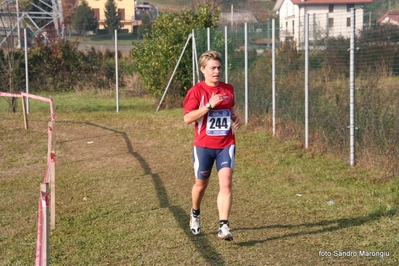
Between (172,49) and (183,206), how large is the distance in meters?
13.1

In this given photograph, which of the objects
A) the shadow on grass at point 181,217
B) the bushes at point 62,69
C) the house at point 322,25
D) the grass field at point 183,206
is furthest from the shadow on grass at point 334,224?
the bushes at point 62,69

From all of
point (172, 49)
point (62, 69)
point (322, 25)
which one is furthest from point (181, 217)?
point (62, 69)

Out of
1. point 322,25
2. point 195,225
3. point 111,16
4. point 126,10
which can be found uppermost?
point 126,10

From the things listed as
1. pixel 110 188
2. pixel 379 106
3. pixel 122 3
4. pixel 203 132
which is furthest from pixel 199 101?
pixel 122 3

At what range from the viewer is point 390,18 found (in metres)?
11.1

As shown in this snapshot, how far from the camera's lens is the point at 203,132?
712cm

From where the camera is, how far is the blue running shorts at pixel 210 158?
7.08m

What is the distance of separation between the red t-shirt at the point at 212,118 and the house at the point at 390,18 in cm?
470

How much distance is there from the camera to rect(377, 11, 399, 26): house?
1081cm

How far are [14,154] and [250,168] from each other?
17.8 feet

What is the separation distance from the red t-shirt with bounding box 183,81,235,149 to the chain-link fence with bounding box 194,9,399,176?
12.7 feet

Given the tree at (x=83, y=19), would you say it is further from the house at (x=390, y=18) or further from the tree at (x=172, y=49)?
the house at (x=390, y=18)

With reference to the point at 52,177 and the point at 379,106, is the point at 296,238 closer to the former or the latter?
the point at 52,177

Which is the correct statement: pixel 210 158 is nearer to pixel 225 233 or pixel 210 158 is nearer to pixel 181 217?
pixel 225 233
